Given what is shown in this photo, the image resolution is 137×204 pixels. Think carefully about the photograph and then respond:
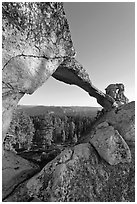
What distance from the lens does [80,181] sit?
4391 mm

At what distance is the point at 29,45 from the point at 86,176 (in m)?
3.70

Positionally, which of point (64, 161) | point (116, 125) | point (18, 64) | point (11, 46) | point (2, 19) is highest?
point (2, 19)

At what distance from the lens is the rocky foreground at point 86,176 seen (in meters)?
4.19

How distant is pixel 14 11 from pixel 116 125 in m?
4.39

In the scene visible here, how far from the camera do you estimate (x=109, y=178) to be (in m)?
4.70

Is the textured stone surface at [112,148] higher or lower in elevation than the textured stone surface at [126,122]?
lower

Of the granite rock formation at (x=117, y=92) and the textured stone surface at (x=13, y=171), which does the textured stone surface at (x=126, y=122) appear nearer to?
the textured stone surface at (x=13, y=171)

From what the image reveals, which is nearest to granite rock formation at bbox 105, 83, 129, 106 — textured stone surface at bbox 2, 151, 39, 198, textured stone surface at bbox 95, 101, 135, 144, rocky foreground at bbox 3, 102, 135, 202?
textured stone surface at bbox 95, 101, 135, 144

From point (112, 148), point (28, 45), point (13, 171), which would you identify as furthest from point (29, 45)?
point (13, 171)

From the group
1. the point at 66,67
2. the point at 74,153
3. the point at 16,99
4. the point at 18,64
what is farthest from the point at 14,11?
the point at 74,153

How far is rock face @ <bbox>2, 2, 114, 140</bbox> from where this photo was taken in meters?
4.43

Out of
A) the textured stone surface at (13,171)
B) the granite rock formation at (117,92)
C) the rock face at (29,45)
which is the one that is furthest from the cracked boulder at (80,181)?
the granite rock formation at (117,92)

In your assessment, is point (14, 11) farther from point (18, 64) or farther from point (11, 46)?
point (18, 64)

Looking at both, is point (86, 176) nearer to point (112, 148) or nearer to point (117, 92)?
point (112, 148)
